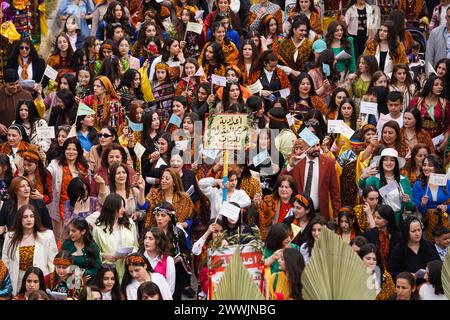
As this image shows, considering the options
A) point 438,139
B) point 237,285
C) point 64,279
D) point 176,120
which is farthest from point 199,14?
point 237,285

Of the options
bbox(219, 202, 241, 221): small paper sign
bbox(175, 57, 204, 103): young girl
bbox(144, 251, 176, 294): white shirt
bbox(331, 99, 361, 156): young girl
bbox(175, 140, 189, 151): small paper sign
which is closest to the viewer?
bbox(144, 251, 176, 294): white shirt

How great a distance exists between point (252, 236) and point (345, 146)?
12.9ft

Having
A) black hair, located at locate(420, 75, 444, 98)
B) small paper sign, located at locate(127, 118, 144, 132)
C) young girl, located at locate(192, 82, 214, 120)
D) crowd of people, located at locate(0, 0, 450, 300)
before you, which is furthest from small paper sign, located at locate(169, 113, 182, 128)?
black hair, located at locate(420, 75, 444, 98)

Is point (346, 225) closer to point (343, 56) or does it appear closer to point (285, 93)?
point (285, 93)

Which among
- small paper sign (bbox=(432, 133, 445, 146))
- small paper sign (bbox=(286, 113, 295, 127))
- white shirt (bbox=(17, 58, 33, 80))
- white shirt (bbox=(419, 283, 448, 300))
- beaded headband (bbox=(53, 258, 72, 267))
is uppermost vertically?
white shirt (bbox=(17, 58, 33, 80))

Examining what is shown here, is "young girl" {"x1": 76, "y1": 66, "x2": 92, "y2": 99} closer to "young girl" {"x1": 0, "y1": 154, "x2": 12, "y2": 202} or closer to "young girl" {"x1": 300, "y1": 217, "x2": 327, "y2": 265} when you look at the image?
"young girl" {"x1": 0, "y1": 154, "x2": 12, "y2": 202}

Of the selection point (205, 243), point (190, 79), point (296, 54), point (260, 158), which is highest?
point (296, 54)

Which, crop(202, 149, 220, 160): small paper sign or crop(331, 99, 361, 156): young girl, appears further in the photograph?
crop(331, 99, 361, 156): young girl

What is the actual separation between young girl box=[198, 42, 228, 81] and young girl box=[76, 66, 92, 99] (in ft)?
5.55

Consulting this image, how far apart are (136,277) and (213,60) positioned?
7.02 meters

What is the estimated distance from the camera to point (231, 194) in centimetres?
1494

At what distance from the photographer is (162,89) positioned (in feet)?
60.8

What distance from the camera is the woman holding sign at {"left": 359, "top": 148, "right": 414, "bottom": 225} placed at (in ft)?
48.6

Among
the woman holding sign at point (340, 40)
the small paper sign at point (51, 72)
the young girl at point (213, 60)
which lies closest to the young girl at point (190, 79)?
the young girl at point (213, 60)
